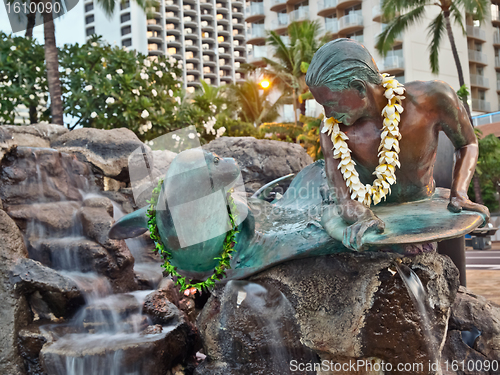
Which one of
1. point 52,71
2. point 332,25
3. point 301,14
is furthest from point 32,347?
point 301,14

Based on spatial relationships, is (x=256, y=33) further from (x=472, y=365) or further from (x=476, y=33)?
(x=472, y=365)

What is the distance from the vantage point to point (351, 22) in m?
30.2

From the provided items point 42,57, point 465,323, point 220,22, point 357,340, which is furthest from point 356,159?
point 220,22

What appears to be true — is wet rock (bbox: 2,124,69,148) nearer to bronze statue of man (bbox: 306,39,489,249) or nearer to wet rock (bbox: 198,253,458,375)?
wet rock (bbox: 198,253,458,375)

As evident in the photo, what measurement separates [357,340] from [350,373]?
0.82 ft

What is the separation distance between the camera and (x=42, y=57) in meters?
12.3

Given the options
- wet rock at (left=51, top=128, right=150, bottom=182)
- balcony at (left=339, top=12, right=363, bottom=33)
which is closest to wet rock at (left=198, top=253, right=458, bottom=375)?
wet rock at (left=51, top=128, right=150, bottom=182)

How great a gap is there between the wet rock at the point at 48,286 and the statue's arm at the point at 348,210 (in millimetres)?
2908

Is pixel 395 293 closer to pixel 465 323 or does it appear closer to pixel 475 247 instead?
pixel 465 323

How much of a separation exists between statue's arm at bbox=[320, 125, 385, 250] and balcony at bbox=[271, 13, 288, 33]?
3528 cm

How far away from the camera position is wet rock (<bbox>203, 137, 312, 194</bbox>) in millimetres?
7781

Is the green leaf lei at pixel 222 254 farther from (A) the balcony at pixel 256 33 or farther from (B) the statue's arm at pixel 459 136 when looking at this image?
(A) the balcony at pixel 256 33

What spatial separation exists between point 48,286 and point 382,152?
3364mm

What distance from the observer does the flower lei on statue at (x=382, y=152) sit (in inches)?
105
